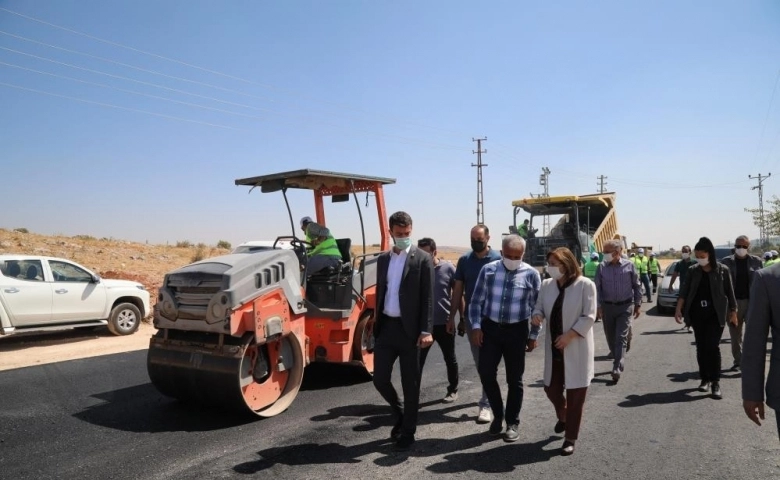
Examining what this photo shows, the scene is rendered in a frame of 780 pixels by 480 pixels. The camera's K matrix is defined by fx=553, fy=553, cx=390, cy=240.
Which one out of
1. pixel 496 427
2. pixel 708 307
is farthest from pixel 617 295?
pixel 496 427

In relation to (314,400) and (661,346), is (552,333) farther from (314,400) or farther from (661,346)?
(661,346)

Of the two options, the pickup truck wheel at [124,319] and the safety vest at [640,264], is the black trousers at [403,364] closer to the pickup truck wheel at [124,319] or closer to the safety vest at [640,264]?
the pickup truck wheel at [124,319]

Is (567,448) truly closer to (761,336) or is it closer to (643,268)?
(761,336)

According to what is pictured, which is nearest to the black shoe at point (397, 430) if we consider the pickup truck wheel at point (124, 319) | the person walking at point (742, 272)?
the person walking at point (742, 272)

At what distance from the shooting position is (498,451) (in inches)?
178

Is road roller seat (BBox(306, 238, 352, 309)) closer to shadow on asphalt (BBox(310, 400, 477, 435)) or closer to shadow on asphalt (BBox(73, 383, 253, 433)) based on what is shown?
shadow on asphalt (BBox(310, 400, 477, 435))

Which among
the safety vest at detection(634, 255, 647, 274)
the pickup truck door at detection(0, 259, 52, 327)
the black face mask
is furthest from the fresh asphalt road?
the safety vest at detection(634, 255, 647, 274)

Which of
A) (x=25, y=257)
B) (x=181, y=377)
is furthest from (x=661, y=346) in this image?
(x=25, y=257)

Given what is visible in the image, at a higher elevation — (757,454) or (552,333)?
(552,333)

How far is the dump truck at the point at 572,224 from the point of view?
14.7 metres

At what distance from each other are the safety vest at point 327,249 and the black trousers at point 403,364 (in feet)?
6.83

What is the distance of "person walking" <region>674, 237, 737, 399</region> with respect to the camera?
6246 mm

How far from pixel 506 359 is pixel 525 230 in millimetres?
10866

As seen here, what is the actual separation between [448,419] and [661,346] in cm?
584
